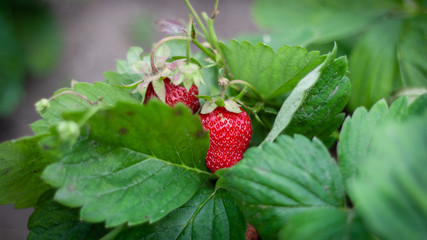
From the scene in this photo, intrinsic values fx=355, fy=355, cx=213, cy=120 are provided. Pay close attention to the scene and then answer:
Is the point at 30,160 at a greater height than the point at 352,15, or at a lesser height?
lesser

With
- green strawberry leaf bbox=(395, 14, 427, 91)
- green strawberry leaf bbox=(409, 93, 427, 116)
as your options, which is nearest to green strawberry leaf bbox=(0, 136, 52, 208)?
green strawberry leaf bbox=(409, 93, 427, 116)

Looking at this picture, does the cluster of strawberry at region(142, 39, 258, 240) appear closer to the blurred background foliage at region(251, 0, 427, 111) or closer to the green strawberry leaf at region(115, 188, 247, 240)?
the green strawberry leaf at region(115, 188, 247, 240)

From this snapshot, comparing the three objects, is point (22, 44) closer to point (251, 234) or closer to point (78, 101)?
point (78, 101)

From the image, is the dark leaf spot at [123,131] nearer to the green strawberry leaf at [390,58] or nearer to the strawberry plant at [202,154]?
the strawberry plant at [202,154]

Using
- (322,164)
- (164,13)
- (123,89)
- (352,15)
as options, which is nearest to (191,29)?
(123,89)

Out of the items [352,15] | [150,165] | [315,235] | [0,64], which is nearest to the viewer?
→ [315,235]

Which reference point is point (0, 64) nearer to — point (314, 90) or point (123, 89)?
point (123, 89)

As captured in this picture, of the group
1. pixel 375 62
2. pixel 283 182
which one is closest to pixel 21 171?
pixel 283 182
